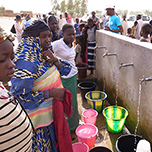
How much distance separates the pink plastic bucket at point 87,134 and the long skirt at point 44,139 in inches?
25.6

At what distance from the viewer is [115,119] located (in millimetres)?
2441

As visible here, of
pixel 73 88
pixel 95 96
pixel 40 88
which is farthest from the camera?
pixel 95 96

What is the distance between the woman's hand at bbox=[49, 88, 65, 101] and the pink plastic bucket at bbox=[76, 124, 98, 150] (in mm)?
977

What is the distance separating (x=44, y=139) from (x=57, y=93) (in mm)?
510

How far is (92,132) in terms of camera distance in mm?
2479

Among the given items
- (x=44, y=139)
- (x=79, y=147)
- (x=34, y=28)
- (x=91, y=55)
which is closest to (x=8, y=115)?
(x=44, y=139)

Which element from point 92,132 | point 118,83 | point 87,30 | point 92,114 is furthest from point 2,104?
point 87,30

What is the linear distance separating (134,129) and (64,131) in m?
1.47

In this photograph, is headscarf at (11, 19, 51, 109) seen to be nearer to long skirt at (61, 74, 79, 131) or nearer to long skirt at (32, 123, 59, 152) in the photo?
long skirt at (32, 123, 59, 152)

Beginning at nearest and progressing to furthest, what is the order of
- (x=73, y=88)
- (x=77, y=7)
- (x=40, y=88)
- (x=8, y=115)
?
1. (x=8, y=115)
2. (x=40, y=88)
3. (x=73, y=88)
4. (x=77, y=7)

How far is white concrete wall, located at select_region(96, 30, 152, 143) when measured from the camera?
2.10m

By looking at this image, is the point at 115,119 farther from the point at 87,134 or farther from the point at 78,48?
the point at 78,48

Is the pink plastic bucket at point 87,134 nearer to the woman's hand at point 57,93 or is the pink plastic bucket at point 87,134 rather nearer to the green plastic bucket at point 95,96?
the green plastic bucket at point 95,96

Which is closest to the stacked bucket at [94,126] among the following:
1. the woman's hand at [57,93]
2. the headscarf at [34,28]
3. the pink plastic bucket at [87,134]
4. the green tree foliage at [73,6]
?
the pink plastic bucket at [87,134]
